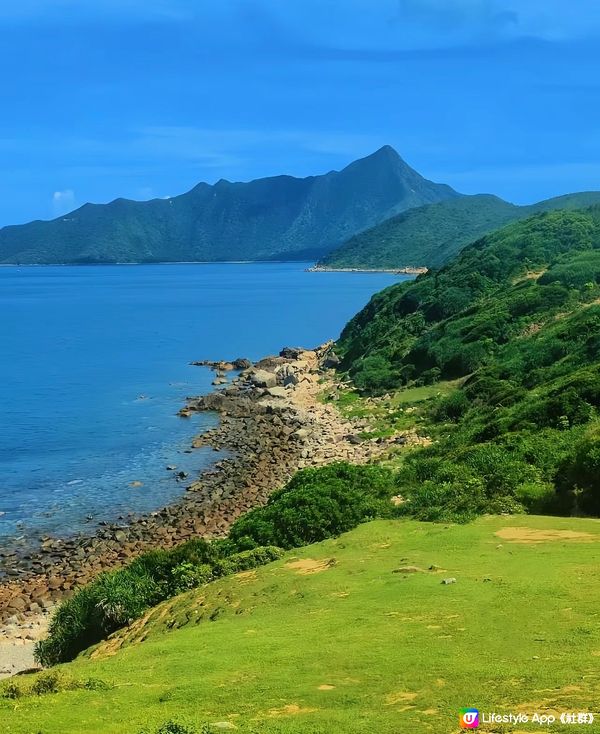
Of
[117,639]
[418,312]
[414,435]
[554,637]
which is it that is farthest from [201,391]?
[554,637]

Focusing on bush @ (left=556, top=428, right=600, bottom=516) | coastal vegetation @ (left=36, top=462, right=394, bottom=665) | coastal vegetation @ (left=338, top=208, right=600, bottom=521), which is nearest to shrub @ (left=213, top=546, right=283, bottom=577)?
coastal vegetation @ (left=36, top=462, right=394, bottom=665)

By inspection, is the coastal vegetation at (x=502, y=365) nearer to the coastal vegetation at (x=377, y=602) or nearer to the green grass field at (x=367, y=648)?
the coastal vegetation at (x=377, y=602)

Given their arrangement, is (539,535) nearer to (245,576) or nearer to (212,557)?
(245,576)

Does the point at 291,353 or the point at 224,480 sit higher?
the point at 291,353

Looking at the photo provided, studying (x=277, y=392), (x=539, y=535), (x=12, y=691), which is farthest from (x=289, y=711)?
(x=277, y=392)

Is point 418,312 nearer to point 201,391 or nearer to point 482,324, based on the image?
point 482,324

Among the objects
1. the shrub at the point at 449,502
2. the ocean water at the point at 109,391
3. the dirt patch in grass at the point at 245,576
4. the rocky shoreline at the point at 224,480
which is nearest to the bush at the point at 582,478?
the shrub at the point at 449,502

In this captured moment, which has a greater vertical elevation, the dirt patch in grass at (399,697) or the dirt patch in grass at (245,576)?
the dirt patch in grass at (399,697)
